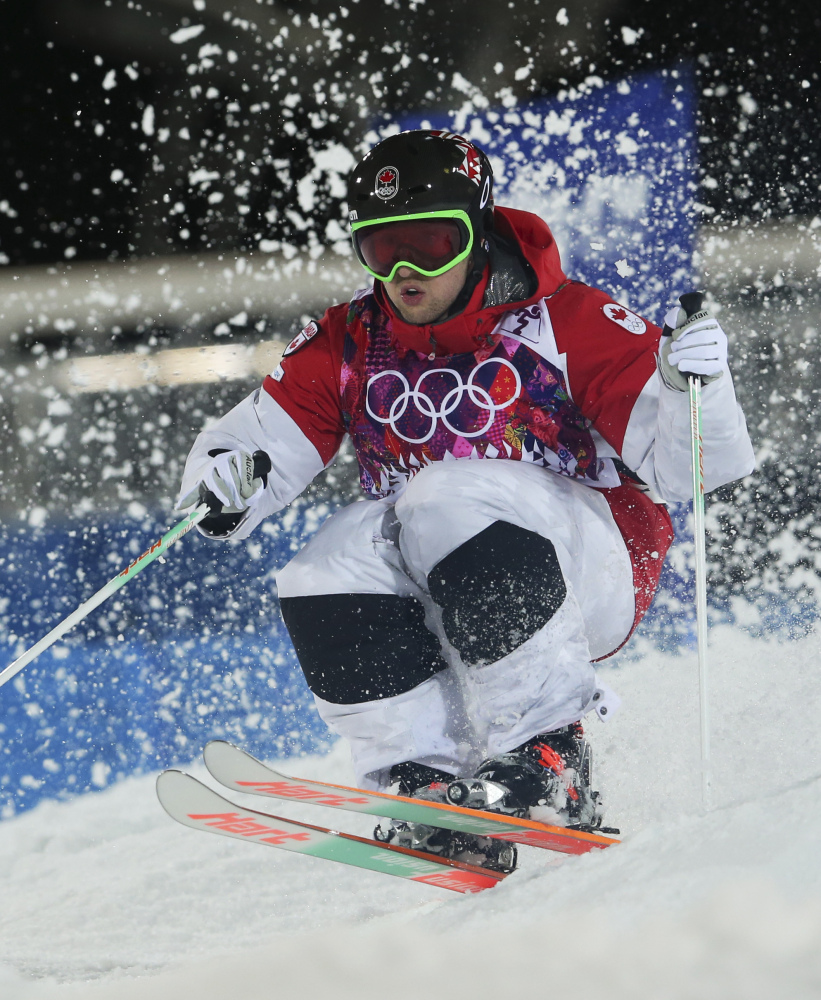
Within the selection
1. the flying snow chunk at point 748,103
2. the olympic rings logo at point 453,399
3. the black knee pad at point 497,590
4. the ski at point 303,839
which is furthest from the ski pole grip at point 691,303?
the flying snow chunk at point 748,103

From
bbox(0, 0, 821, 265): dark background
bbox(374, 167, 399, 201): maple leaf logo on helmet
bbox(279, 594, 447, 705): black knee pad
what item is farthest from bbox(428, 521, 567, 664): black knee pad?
bbox(0, 0, 821, 265): dark background

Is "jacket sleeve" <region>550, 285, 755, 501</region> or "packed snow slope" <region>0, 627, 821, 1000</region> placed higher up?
"jacket sleeve" <region>550, 285, 755, 501</region>

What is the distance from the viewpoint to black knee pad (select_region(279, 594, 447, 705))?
72.7 inches

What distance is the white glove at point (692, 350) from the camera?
5.69 feet

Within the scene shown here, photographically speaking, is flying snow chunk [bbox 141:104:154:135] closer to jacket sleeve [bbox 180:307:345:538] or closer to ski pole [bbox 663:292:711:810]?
jacket sleeve [bbox 180:307:345:538]

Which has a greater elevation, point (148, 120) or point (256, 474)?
point (148, 120)

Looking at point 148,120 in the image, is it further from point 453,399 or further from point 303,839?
point 303,839

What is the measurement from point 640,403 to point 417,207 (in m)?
0.58

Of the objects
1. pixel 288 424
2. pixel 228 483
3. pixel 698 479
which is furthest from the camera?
pixel 288 424

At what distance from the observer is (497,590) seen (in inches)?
68.4

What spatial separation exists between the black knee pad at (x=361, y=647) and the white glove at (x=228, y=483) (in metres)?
0.30

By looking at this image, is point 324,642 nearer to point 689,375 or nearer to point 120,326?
point 689,375

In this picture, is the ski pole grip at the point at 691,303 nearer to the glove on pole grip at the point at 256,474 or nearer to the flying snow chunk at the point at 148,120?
the glove on pole grip at the point at 256,474

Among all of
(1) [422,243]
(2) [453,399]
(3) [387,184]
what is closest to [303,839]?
(2) [453,399]
